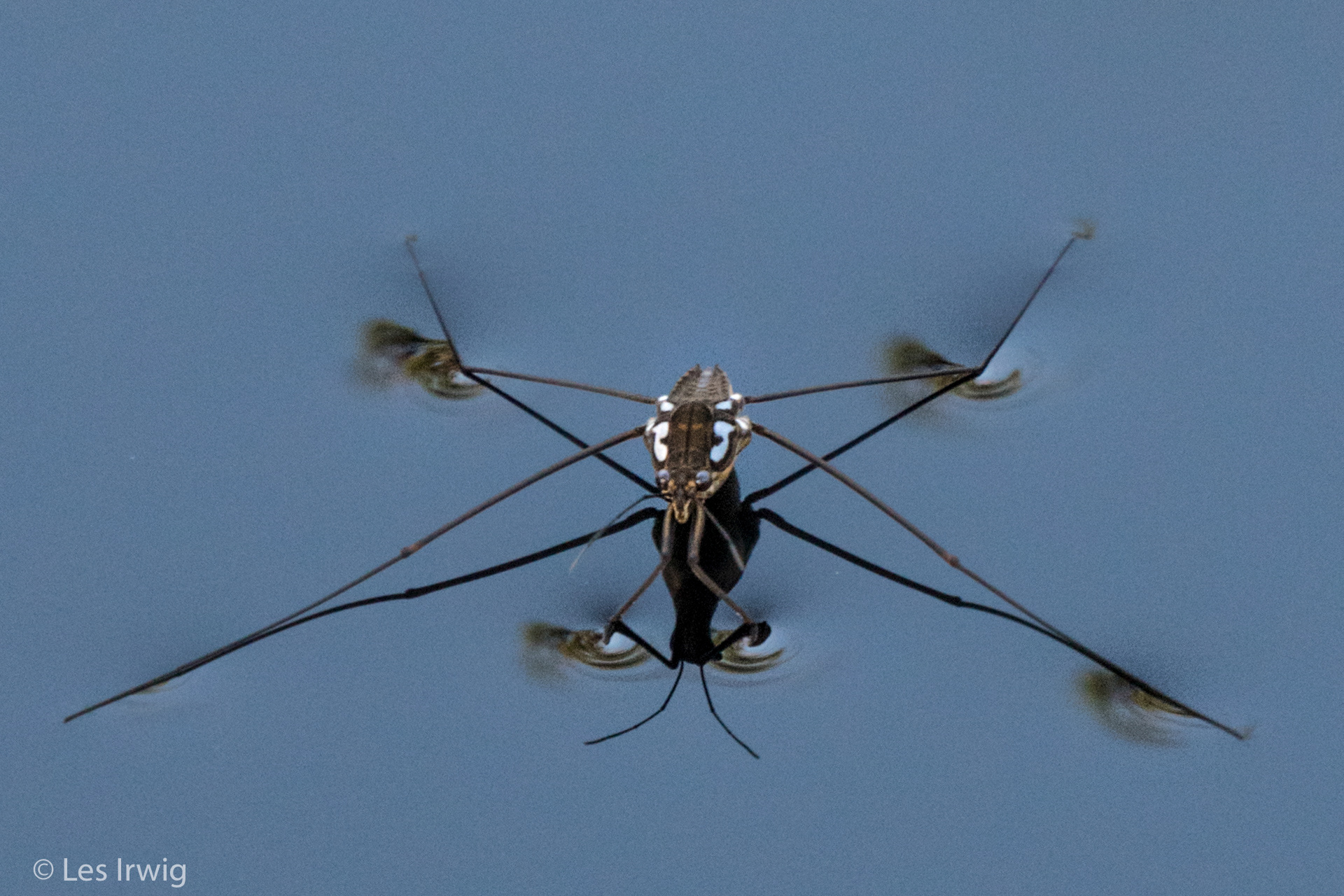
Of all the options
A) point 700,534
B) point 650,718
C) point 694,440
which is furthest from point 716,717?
point 694,440

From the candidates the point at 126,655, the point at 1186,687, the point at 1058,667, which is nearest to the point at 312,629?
the point at 126,655

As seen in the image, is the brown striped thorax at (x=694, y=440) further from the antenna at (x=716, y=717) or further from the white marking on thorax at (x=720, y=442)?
the antenna at (x=716, y=717)

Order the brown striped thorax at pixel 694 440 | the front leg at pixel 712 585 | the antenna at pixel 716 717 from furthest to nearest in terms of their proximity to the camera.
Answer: the brown striped thorax at pixel 694 440 → the front leg at pixel 712 585 → the antenna at pixel 716 717

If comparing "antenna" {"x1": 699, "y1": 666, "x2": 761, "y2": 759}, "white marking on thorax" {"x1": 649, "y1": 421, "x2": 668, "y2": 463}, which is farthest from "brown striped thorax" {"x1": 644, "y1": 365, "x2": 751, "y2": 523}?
"antenna" {"x1": 699, "y1": 666, "x2": 761, "y2": 759}

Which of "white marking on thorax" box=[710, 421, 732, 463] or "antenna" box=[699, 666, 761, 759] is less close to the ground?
"white marking on thorax" box=[710, 421, 732, 463]

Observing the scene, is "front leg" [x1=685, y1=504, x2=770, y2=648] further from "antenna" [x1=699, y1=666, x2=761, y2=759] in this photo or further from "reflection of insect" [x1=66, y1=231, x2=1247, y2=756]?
"antenna" [x1=699, y1=666, x2=761, y2=759]

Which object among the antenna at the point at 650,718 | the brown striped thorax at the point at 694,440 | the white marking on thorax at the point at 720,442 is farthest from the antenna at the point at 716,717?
the white marking on thorax at the point at 720,442

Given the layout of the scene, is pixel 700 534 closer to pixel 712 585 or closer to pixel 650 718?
pixel 712 585
